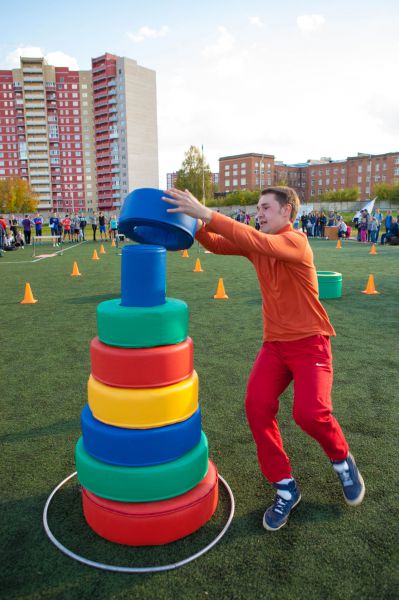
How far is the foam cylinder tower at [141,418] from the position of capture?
8.44 feet

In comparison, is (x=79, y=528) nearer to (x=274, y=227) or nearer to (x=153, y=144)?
(x=274, y=227)

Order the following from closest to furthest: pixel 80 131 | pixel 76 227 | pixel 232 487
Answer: pixel 232 487, pixel 76 227, pixel 80 131

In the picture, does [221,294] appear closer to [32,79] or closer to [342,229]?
[342,229]

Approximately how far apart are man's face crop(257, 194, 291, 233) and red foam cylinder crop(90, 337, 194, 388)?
0.98m

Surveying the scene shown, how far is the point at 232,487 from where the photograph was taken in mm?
3201

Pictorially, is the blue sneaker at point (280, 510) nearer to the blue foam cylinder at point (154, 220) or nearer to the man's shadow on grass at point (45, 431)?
the blue foam cylinder at point (154, 220)

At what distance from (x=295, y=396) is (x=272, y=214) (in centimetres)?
117

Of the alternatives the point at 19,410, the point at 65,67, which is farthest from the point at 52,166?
the point at 19,410

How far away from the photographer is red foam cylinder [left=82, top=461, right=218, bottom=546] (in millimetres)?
2580

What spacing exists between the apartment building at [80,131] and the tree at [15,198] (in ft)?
83.7

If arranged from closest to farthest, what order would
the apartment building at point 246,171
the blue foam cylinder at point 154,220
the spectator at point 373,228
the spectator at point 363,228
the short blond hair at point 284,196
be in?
1. the blue foam cylinder at point 154,220
2. the short blond hair at point 284,196
3. the spectator at point 373,228
4. the spectator at point 363,228
5. the apartment building at point 246,171

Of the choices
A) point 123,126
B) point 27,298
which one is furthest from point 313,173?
point 27,298

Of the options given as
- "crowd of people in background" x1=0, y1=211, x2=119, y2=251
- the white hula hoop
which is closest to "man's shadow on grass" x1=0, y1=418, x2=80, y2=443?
the white hula hoop

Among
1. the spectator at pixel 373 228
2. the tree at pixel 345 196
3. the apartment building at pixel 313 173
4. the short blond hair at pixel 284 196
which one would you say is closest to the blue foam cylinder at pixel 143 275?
the short blond hair at pixel 284 196
